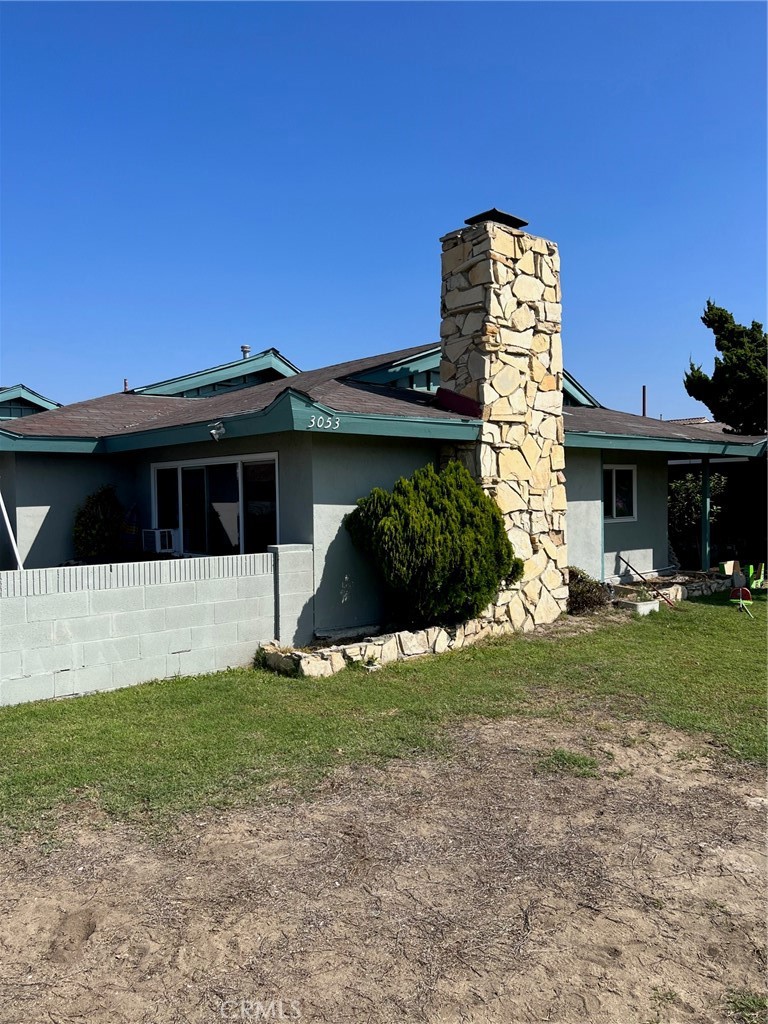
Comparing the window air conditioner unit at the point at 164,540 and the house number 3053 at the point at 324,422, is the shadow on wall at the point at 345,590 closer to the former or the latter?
the house number 3053 at the point at 324,422

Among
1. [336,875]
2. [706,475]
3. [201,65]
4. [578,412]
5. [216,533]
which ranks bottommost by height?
[336,875]

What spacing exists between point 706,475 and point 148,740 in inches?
493

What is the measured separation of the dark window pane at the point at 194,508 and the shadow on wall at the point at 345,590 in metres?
2.63

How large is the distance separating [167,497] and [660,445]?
835cm

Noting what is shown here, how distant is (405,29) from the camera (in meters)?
9.74

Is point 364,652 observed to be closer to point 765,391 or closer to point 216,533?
point 216,533

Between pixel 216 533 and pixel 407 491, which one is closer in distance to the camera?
pixel 407 491

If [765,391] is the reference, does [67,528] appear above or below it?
below

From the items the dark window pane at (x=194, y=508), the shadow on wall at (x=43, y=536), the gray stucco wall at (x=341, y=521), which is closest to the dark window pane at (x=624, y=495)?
the gray stucco wall at (x=341, y=521)

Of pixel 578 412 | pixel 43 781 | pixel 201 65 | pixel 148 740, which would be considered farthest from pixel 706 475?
pixel 43 781

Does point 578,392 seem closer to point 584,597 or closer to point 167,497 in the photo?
point 584,597

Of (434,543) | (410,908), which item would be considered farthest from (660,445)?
(410,908)

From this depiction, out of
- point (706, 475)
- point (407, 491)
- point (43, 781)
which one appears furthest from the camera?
point (706, 475)

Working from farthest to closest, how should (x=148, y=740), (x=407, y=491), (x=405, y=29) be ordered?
(x=405, y=29) < (x=407, y=491) < (x=148, y=740)
